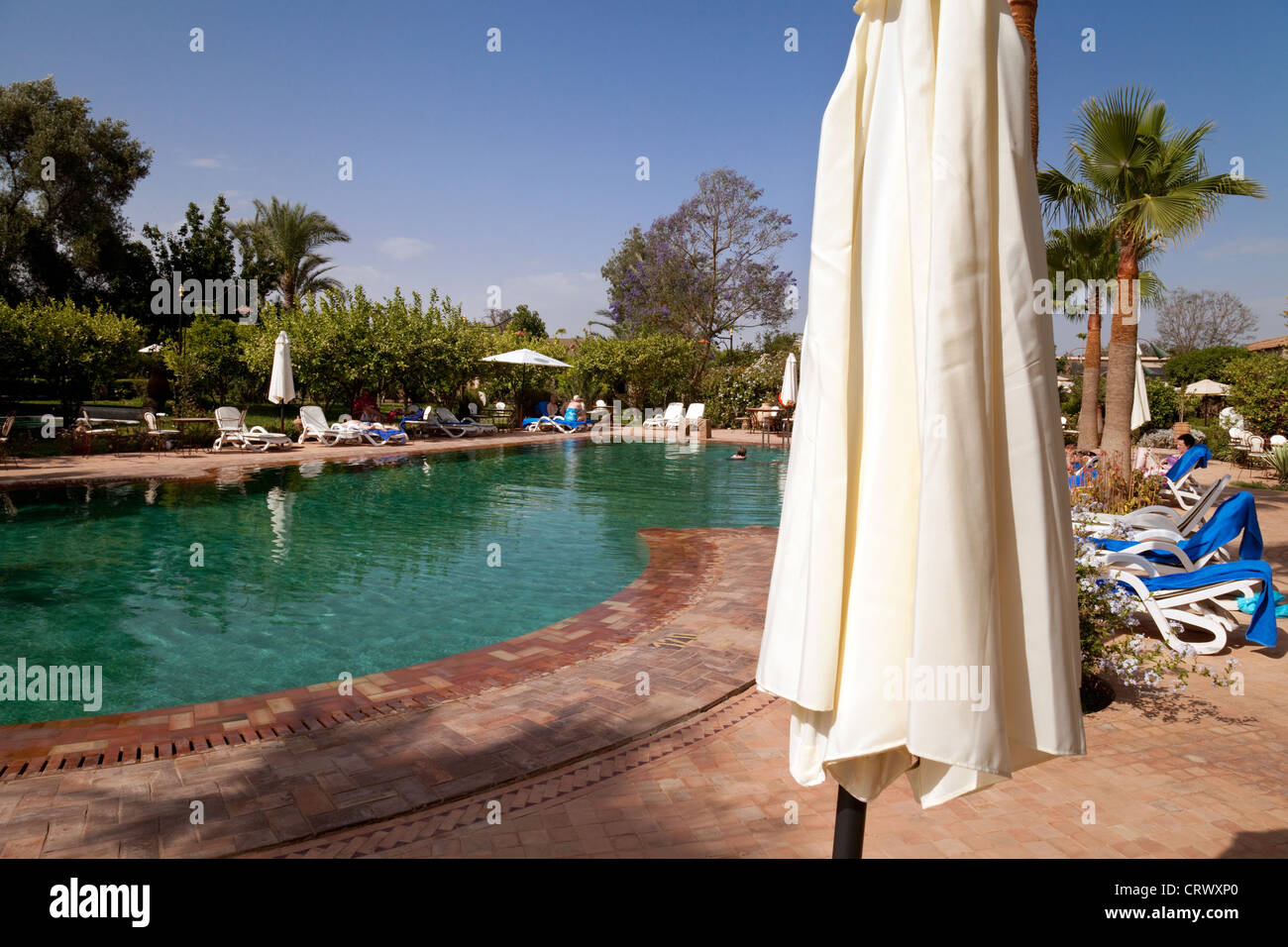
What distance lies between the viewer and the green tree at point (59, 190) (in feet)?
90.9

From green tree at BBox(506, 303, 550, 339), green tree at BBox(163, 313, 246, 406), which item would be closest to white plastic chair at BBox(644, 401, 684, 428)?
green tree at BBox(163, 313, 246, 406)

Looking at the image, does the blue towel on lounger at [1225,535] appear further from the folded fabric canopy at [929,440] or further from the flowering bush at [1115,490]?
the folded fabric canopy at [929,440]

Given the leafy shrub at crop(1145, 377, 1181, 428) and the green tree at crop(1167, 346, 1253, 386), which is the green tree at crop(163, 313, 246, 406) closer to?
the leafy shrub at crop(1145, 377, 1181, 428)

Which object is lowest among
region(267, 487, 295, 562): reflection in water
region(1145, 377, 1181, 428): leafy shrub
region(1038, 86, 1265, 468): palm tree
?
region(267, 487, 295, 562): reflection in water

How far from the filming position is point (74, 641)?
18.7 feet

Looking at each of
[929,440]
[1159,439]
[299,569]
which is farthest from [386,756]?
[1159,439]

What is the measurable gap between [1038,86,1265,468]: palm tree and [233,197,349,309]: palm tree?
30.2 metres

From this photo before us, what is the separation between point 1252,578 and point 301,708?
6.35 meters

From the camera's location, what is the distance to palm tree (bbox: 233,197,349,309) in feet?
103

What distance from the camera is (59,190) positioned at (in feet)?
94.2

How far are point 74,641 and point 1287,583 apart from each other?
1103cm

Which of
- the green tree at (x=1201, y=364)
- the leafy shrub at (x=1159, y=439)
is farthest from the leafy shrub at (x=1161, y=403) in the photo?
the green tree at (x=1201, y=364)

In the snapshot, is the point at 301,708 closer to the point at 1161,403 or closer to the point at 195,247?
the point at 1161,403
